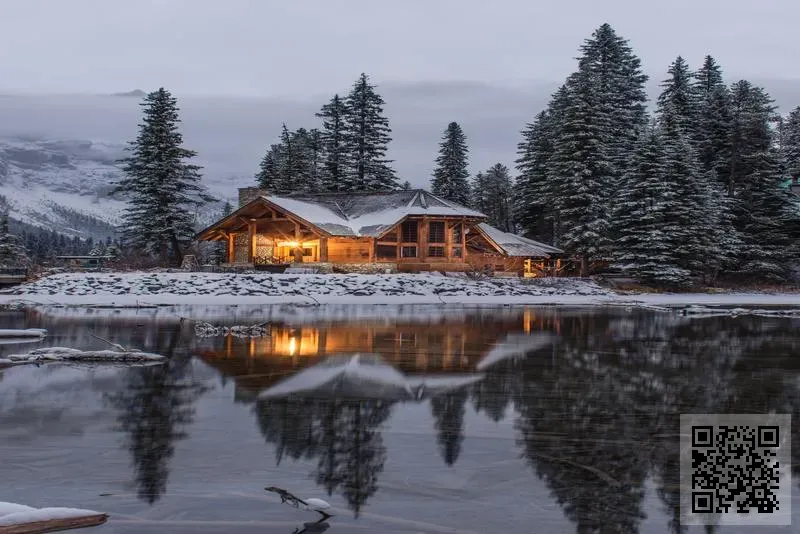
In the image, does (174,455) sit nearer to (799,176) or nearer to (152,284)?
(152,284)

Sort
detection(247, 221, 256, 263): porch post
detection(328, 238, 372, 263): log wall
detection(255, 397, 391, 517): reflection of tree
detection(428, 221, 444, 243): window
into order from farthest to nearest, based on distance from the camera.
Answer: detection(247, 221, 256, 263): porch post, detection(428, 221, 444, 243): window, detection(328, 238, 372, 263): log wall, detection(255, 397, 391, 517): reflection of tree

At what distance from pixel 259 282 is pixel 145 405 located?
88.7 feet

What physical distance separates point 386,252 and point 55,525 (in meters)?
41.4

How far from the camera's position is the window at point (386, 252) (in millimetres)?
45562

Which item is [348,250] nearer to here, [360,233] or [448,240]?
[360,233]

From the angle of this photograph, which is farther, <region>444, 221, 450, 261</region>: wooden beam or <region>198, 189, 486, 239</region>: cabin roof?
<region>444, 221, 450, 261</region>: wooden beam

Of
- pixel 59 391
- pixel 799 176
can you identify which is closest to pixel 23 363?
pixel 59 391

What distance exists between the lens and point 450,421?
8258 millimetres

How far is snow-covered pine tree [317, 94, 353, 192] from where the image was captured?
203 ft

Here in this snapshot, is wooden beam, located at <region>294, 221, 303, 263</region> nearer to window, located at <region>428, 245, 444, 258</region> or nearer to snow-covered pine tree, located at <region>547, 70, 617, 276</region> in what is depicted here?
window, located at <region>428, 245, 444, 258</region>

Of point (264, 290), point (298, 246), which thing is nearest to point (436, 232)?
point (298, 246)

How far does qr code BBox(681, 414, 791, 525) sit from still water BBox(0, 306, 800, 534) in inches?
5.5

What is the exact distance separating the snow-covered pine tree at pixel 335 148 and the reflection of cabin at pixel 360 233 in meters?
10.6

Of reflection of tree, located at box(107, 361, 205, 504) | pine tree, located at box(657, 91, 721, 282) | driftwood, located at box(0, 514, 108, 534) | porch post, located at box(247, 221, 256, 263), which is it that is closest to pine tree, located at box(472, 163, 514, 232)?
pine tree, located at box(657, 91, 721, 282)
